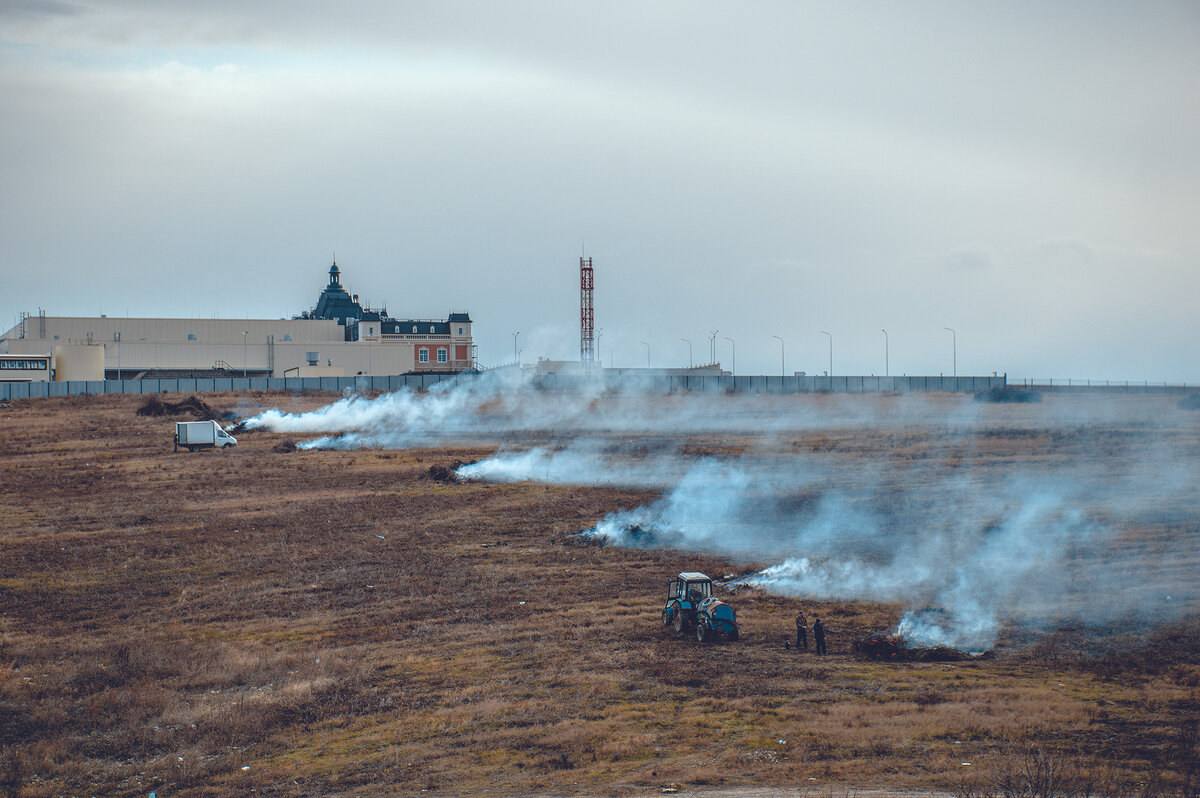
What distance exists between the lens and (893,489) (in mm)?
55281

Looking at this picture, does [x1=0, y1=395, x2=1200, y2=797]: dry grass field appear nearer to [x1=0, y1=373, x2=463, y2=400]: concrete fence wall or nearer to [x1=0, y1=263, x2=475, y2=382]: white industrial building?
[x1=0, y1=373, x2=463, y2=400]: concrete fence wall

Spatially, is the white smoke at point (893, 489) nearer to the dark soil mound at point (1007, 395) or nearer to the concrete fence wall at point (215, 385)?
the dark soil mound at point (1007, 395)

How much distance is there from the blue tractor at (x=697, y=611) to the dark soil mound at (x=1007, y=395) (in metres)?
87.8

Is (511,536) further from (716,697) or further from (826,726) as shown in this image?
(826,726)

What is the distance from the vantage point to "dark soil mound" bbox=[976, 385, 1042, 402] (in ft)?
354

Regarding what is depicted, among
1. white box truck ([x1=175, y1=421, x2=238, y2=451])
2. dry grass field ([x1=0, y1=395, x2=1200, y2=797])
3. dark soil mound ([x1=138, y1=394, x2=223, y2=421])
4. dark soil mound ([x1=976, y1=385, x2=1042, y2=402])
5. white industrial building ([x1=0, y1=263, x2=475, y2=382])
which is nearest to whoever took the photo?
dry grass field ([x1=0, y1=395, x2=1200, y2=797])

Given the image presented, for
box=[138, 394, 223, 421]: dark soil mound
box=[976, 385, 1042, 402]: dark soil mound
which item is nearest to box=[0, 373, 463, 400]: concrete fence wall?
box=[138, 394, 223, 421]: dark soil mound

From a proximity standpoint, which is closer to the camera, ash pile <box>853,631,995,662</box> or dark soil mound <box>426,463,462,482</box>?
ash pile <box>853,631,995,662</box>

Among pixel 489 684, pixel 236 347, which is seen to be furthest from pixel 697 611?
pixel 236 347

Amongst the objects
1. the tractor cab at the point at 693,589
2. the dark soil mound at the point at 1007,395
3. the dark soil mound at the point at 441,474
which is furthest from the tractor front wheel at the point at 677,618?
the dark soil mound at the point at 1007,395

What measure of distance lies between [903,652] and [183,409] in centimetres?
8105

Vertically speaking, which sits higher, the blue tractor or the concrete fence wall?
the concrete fence wall

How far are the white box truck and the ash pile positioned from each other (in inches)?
2414

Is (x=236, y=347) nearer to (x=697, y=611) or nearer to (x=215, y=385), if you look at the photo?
(x=215, y=385)
